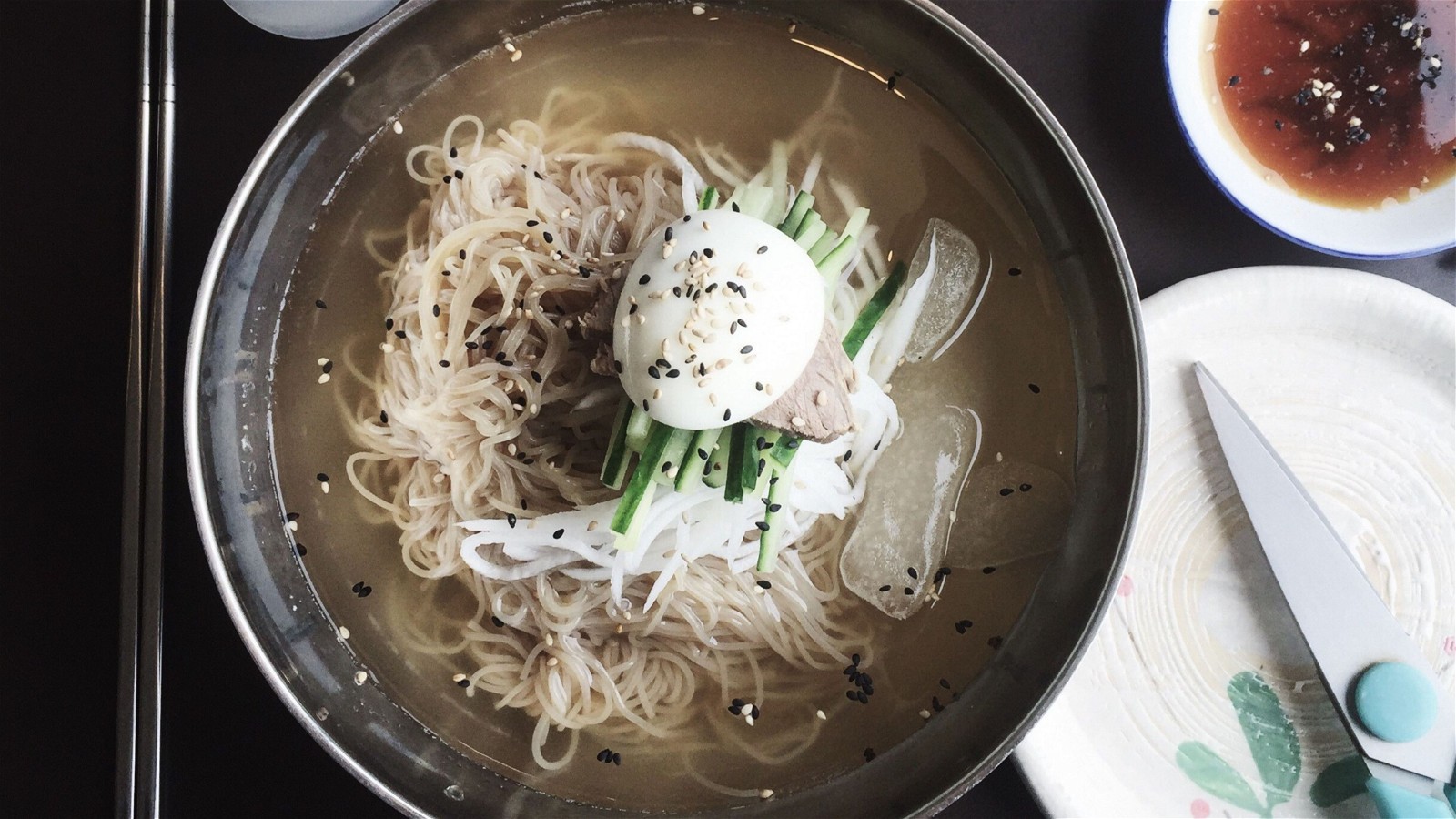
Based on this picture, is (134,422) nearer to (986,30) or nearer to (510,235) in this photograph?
(510,235)

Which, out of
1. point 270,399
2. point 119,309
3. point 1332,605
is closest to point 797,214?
point 270,399

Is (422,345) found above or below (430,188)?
below

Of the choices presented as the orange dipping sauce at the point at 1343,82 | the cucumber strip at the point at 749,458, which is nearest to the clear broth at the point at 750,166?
the cucumber strip at the point at 749,458

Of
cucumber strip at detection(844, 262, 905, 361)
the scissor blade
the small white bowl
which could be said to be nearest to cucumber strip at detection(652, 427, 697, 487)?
cucumber strip at detection(844, 262, 905, 361)

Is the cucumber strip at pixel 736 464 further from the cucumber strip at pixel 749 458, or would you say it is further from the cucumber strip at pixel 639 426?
the cucumber strip at pixel 639 426

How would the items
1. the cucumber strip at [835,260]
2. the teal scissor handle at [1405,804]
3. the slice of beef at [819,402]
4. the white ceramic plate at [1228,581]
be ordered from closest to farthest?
the slice of beef at [819,402] < the cucumber strip at [835,260] < the teal scissor handle at [1405,804] < the white ceramic plate at [1228,581]

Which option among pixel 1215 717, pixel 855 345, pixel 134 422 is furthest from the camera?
pixel 1215 717

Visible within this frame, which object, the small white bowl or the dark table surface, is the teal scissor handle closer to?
the dark table surface

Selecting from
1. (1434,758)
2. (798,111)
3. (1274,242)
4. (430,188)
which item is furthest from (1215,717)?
(430,188)
